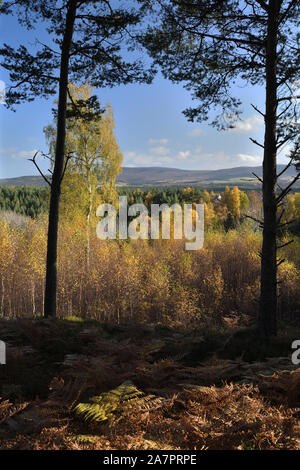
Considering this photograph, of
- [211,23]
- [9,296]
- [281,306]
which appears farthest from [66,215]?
[211,23]

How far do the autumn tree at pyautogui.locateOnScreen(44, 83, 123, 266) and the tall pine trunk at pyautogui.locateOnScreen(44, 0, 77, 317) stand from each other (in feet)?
46.5

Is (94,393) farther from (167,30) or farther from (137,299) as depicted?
(137,299)

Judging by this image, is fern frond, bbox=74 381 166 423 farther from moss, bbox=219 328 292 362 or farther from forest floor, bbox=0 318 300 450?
moss, bbox=219 328 292 362

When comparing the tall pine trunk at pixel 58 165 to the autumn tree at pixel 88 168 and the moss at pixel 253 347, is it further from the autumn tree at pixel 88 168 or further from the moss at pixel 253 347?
the autumn tree at pixel 88 168

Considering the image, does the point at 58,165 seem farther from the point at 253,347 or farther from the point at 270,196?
the point at 253,347

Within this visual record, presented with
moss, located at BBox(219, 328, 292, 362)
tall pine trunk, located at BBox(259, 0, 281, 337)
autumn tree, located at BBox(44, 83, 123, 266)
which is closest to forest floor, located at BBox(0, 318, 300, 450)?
moss, located at BBox(219, 328, 292, 362)

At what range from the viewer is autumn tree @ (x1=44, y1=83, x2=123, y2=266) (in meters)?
22.7

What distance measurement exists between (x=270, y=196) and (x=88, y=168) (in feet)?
59.9

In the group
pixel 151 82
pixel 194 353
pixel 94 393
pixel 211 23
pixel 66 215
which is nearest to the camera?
pixel 94 393

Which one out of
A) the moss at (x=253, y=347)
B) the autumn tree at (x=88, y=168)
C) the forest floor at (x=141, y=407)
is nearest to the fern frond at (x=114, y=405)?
the forest floor at (x=141, y=407)

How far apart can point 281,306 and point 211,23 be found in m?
19.4

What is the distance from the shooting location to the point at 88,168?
915 inches

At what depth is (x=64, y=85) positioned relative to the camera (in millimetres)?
8234

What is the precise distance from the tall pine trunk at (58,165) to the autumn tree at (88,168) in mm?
14178
